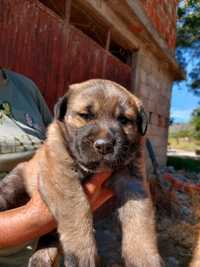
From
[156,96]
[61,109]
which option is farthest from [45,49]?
[156,96]

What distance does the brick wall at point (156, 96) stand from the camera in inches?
341

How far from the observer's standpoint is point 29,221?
240cm

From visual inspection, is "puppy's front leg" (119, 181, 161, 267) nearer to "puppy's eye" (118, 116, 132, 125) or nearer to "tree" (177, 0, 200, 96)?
"puppy's eye" (118, 116, 132, 125)

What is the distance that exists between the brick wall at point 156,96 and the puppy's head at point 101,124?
18.2 feet

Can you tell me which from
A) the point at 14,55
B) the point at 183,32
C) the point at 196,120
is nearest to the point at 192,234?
the point at 14,55

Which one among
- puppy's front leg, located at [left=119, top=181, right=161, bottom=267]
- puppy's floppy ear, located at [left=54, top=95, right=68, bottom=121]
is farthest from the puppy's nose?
puppy's floppy ear, located at [left=54, top=95, right=68, bottom=121]

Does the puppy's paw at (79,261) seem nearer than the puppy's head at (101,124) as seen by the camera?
Yes

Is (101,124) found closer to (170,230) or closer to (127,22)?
(170,230)

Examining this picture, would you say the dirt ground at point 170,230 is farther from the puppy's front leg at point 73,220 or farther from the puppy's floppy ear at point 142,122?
the puppy's front leg at point 73,220

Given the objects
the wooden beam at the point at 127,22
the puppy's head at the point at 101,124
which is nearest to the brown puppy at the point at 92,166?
the puppy's head at the point at 101,124

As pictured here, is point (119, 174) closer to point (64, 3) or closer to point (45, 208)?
point (45, 208)

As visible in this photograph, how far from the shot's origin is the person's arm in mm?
2406

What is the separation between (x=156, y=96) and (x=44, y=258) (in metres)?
7.73

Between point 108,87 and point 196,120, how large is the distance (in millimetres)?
37791
